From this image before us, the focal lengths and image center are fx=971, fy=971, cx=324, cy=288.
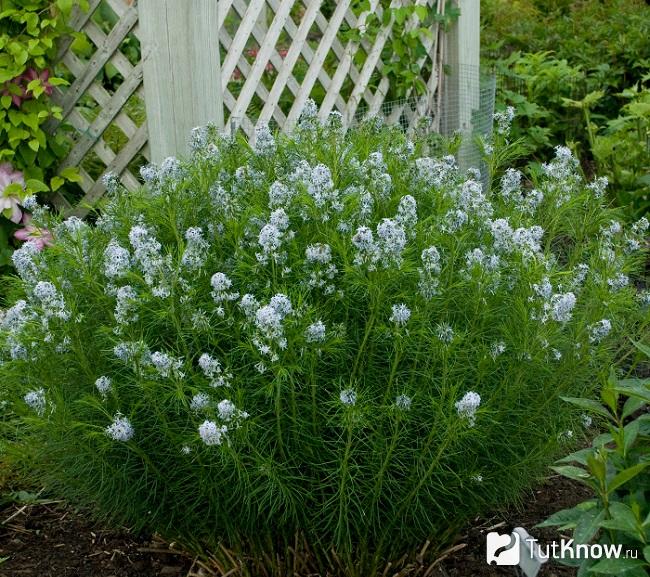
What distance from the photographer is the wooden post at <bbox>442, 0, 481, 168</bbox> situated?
6.05 meters

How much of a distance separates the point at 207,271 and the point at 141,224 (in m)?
0.28

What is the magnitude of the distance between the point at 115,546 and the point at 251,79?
2.43m

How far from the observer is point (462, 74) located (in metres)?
Answer: 6.11

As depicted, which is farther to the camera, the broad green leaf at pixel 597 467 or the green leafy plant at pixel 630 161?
the green leafy plant at pixel 630 161

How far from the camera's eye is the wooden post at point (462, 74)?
19.9 ft

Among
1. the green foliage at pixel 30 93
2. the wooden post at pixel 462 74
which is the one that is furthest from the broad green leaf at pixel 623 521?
the wooden post at pixel 462 74

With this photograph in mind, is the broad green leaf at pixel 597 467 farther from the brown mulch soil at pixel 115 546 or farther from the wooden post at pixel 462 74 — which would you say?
the wooden post at pixel 462 74

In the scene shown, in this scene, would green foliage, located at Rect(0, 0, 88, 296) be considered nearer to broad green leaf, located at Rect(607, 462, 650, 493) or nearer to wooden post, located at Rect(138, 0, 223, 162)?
wooden post, located at Rect(138, 0, 223, 162)

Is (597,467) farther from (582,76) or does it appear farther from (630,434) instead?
(582,76)

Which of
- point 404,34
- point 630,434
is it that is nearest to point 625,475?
point 630,434

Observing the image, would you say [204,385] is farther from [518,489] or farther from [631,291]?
[631,291]

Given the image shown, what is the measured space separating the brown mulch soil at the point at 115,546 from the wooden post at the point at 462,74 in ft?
10.3

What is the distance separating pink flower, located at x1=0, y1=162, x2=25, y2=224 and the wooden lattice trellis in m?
0.23

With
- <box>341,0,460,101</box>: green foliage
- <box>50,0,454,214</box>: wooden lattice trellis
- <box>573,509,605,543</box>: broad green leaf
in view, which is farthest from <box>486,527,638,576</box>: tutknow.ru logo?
<box>341,0,460,101</box>: green foliage
